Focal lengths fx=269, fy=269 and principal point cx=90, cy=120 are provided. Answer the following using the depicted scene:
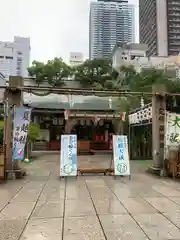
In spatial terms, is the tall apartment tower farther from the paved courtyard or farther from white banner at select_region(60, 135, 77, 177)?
the paved courtyard

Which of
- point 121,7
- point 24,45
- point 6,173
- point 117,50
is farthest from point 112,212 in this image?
point 121,7

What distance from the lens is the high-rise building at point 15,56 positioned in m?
48.5

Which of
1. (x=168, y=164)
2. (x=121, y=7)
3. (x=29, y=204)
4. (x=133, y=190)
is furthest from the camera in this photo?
(x=121, y=7)

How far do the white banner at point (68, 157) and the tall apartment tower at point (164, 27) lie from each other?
69373mm

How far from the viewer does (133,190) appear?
7.50 meters

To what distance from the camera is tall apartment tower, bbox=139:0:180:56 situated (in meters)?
74.9

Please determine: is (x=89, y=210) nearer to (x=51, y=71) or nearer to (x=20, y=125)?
(x=20, y=125)

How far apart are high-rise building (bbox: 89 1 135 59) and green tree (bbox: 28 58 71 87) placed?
1958 inches

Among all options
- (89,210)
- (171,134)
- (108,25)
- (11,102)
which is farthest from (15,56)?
(108,25)

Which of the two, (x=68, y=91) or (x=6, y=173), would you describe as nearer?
(x=6, y=173)

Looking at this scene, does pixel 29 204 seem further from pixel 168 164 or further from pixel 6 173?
pixel 168 164

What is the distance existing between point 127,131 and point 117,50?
165ft

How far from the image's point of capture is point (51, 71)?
37.1m

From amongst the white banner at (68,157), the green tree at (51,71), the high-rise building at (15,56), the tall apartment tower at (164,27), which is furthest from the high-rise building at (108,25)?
the white banner at (68,157)
